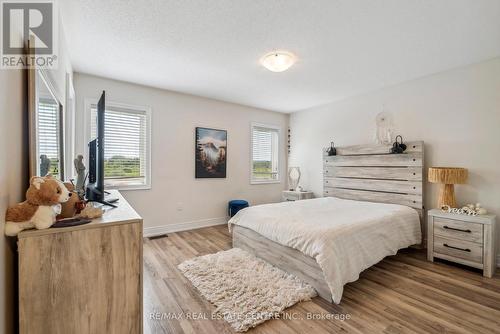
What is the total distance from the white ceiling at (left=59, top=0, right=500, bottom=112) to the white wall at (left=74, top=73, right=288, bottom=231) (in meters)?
0.30

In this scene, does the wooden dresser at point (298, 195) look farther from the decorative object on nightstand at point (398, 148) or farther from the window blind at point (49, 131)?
the window blind at point (49, 131)

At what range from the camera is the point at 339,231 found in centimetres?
216

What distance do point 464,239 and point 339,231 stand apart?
164 centimetres

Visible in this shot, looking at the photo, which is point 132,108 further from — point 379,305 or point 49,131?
point 379,305

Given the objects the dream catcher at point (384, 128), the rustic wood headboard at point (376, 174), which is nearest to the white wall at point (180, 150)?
the rustic wood headboard at point (376, 174)

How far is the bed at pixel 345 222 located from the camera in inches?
81.3

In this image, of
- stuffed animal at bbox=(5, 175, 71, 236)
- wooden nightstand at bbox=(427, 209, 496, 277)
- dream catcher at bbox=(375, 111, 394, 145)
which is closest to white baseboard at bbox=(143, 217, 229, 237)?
stuffed animal at bbox=(5, 175, 71, 236)

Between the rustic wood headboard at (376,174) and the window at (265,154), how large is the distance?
1291mm

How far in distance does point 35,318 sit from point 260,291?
61.2 inches

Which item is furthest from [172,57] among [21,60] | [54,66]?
[21,60]

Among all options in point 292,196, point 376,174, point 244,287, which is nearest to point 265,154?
point 292,196

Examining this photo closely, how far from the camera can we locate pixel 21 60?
117 centimetres

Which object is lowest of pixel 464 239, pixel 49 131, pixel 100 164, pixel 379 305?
pixel 379 305

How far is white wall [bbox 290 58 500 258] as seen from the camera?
108 inches
